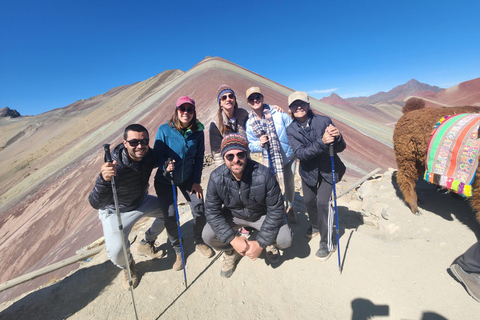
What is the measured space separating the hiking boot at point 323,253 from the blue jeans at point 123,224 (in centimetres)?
198

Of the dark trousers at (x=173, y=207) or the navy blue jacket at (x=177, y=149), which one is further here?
the dark trousers at (x=173, y=207)

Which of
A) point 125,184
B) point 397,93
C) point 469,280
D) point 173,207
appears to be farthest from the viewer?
point 397,93

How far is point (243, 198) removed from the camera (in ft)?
7.29

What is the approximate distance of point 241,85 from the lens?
11.4 m

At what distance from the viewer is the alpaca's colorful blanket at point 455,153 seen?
2425mm

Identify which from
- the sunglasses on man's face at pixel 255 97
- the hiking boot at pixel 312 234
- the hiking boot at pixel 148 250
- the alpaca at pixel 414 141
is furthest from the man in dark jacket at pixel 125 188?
the alpaca at pixel 414 141

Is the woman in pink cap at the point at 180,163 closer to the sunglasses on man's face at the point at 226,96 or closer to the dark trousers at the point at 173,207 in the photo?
the dark trousers at the point at 173,207

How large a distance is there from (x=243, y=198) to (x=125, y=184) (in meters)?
1.32

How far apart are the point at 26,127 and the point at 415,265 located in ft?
218

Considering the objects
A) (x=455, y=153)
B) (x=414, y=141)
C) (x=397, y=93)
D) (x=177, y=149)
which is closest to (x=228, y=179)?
(x=177, y=149)

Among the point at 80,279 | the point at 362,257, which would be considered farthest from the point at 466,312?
the point at 80,279

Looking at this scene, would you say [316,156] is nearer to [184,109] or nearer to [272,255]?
[272,255]

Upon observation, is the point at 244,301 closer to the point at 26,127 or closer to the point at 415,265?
the point at 415,265

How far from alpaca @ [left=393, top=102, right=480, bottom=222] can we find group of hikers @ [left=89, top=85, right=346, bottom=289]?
1.65 metres
